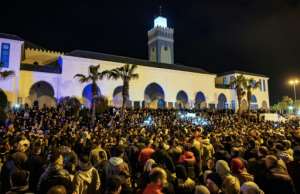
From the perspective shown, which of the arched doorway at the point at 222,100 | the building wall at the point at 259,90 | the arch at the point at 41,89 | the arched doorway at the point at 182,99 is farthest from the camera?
the building wall at the point at 259,90

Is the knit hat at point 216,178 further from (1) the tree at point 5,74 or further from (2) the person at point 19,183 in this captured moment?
(1) the tree at point 5,74

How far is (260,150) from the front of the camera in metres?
5.39

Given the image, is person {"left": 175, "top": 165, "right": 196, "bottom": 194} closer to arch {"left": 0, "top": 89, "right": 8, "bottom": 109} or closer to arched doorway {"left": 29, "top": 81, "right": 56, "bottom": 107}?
arch {"left": 0, "top": 89, "right": 8, "bottom": 109}

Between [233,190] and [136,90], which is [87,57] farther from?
[233,190]

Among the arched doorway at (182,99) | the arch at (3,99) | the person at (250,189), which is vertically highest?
the arched doorway at (182,99)

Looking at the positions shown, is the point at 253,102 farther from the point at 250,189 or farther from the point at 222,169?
the point at 250,189

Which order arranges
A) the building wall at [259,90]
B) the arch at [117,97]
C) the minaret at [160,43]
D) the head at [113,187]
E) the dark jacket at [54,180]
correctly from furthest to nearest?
the minaret at [160,43] < the building wall at [259,90] < the arch at [117,97] < the dark jacket at [54,180] < the head at [113,187]

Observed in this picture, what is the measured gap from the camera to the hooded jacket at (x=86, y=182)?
3.85 meters

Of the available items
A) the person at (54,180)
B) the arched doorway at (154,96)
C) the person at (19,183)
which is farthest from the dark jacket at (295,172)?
the arched doorway at (154,96)

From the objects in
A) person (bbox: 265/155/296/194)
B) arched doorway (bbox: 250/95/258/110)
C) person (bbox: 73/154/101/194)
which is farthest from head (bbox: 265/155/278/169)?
arched doorway (bbox: 250/95/258/110)

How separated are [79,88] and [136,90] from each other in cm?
771

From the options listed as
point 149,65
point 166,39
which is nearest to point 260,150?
point 149,65

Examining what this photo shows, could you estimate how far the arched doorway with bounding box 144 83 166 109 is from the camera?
35.6m

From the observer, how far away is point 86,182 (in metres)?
3.95
